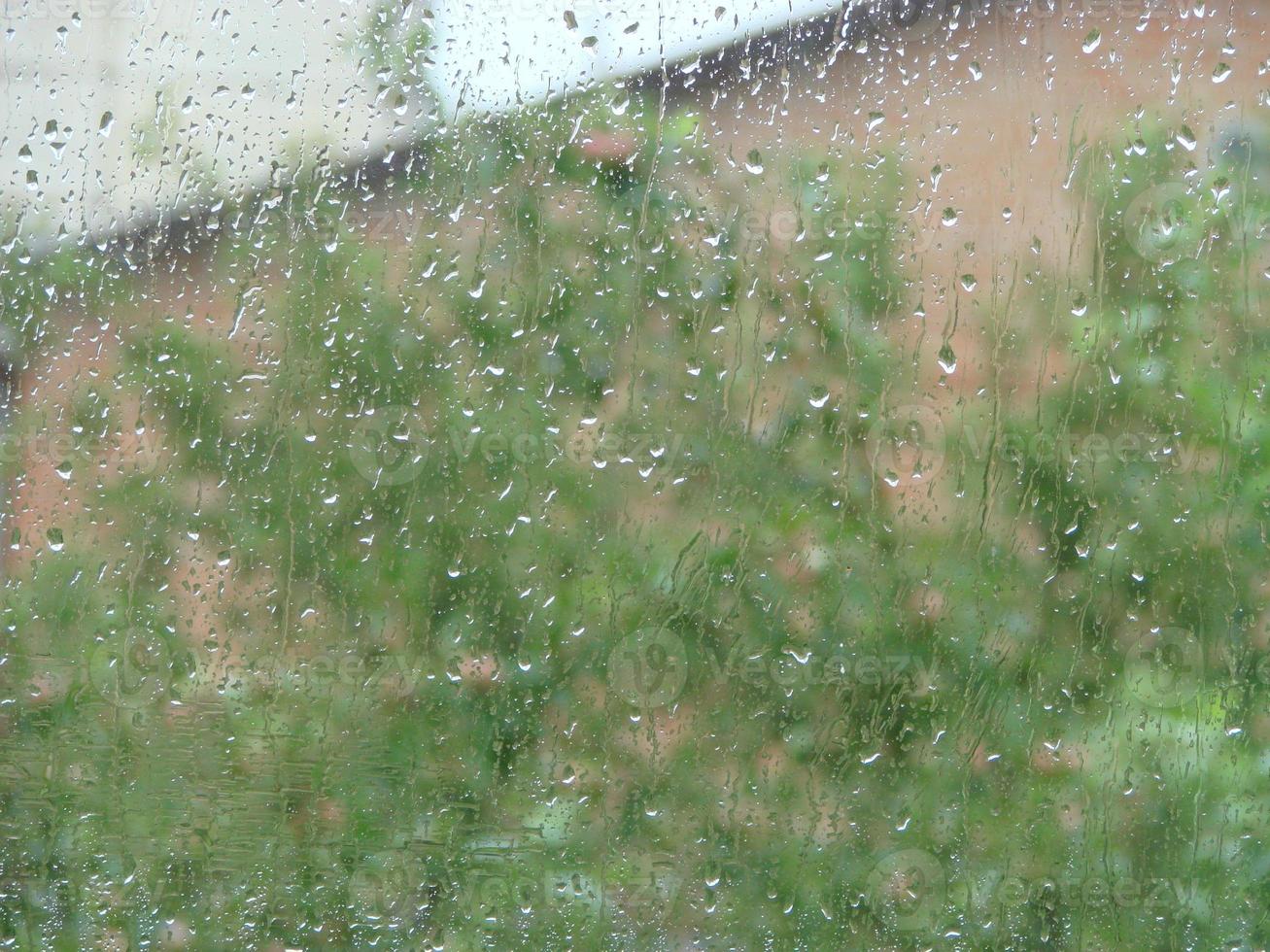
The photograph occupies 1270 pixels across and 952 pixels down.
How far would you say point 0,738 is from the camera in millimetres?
895

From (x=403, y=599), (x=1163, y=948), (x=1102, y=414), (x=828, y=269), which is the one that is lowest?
(x=1163, y=948)

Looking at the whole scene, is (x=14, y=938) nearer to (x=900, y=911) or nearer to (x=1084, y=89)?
(x=900, y=911)

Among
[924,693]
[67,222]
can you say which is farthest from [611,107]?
[924,693]

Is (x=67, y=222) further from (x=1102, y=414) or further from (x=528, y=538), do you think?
(x=1102, y=414)

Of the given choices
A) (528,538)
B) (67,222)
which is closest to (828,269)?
(528,538)

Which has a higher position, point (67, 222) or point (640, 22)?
point (640, 22)

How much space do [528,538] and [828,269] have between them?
0.40m

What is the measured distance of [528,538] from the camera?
0.88 meters

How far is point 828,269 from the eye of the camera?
87 cm

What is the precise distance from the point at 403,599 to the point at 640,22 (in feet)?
2.01

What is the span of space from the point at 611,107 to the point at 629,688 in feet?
1.88

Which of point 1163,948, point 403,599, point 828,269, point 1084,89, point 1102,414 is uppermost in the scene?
point 1084,89

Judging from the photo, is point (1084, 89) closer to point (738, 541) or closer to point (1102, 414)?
point (1102, 414)

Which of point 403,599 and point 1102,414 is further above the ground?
point 1102,414
